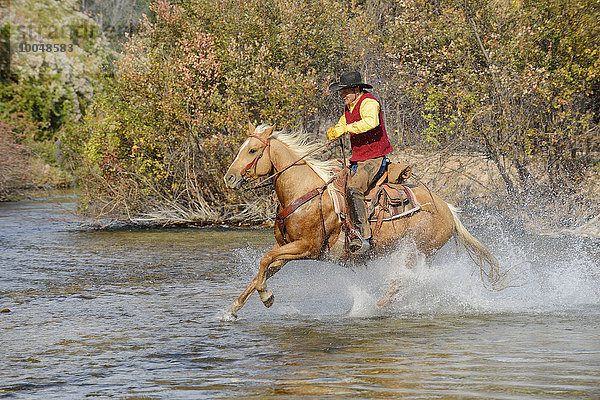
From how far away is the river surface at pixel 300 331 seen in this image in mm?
6129

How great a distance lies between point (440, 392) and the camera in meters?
5.70

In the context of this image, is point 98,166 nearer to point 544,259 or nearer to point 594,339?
point 544,259

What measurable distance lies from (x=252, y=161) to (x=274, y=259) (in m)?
1.15

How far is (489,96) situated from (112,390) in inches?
579

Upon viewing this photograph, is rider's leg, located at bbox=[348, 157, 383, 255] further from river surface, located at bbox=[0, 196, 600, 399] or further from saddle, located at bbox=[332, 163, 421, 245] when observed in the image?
river surface, located at bbox=[0, 196, 600, 399]

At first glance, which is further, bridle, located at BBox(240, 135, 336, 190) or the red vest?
the red vest

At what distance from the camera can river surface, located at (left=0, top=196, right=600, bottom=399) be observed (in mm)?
6129

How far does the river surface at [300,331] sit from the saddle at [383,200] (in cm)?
55

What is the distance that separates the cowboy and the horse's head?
0.76m

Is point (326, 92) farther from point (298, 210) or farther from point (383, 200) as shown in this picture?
point (298, 210)

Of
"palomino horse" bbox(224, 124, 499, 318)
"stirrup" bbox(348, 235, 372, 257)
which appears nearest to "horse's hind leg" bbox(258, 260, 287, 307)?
"palomino horse" bbox(224, 124, 499, 318)

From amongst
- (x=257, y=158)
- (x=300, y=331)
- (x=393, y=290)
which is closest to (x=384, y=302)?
(x=393, y=290)

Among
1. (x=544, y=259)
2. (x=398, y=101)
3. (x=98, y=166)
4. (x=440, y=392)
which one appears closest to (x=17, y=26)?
(x=98, y=166)

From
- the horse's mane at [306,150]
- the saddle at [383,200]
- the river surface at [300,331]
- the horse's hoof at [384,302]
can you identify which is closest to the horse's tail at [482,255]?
the river surface at [300,331]
